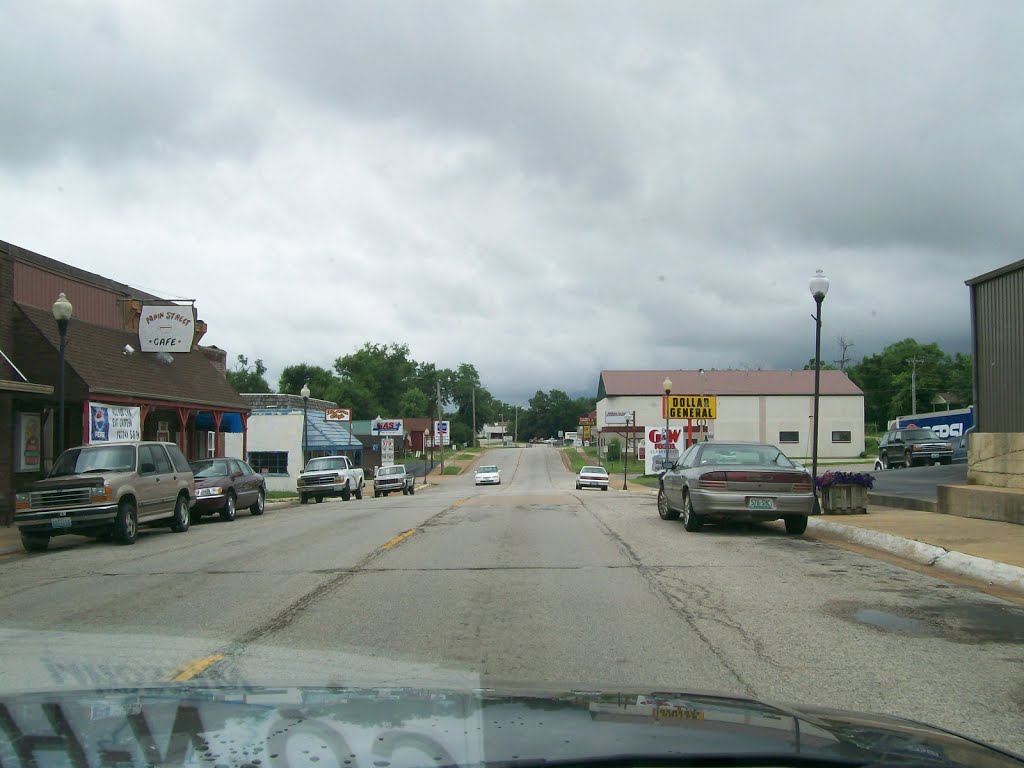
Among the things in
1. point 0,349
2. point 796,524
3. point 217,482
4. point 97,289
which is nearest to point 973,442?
point 796,524

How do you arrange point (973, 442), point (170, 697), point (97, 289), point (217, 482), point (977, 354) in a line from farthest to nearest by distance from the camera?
point (97, 289), point (217, 482), point (977, 354), point (973, 442), point (170, 697)

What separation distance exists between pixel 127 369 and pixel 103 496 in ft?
33.2

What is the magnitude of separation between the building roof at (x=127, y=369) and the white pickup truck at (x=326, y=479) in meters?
3.64

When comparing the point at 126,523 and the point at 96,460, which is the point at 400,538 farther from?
the point at 96,460

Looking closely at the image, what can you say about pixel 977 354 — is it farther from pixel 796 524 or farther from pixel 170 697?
pixel 170 697

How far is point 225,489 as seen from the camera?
22.5m

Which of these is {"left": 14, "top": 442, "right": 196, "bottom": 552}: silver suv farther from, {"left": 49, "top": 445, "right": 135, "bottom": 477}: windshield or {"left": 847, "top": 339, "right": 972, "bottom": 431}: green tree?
{"left": 847, "top": 339, "right": 972, "bottom": 431}: green tree

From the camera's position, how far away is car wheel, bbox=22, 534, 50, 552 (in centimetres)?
1591

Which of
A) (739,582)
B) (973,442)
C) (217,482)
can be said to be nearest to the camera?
(739,582)

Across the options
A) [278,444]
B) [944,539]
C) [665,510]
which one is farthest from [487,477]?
[944,539]

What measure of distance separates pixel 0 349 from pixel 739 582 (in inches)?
713

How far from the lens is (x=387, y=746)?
2.97 m

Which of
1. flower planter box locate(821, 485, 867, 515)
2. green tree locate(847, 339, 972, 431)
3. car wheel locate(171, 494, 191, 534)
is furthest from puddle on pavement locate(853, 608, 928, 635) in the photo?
green tree locate(847, 339, 972, 431)

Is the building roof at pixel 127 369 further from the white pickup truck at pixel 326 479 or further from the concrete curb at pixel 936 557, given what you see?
the concrete curb at pixel 936 557
